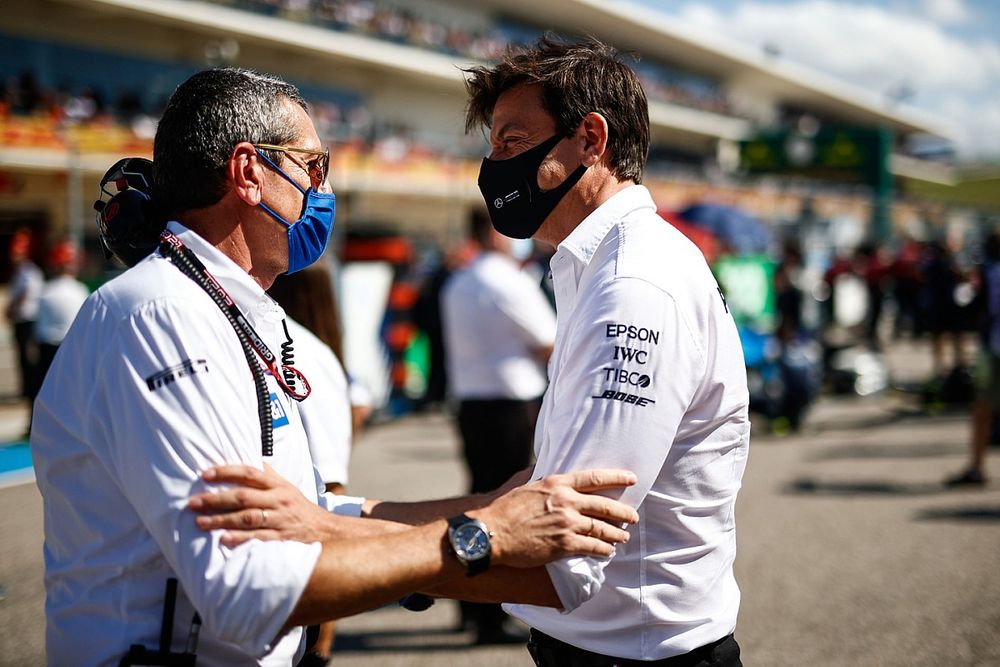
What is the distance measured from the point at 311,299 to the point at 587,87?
1871 mm

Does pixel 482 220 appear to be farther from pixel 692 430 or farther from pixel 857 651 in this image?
pixel 692 430

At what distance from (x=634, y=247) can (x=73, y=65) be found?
2664 centimetres

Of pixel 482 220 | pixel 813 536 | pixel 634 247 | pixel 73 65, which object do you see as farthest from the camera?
pixel 73 65

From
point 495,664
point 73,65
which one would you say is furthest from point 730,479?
point 73,65

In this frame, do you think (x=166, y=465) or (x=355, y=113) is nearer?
(x=166, y=465)

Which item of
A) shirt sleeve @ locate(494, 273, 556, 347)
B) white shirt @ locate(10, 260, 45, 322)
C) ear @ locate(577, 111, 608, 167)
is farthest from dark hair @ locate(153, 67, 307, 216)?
white shirt @ locate(10, 260, 45, 322)

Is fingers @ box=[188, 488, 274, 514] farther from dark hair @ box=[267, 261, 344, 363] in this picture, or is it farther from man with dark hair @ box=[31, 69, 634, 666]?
dark hair @ box=[267, 261, 344, 363]

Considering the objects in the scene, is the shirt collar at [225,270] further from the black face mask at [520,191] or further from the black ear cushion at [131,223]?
the black face mask at [520,191]

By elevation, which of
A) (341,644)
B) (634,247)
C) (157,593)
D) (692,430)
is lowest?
(341,644)

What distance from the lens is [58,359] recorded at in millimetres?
1730

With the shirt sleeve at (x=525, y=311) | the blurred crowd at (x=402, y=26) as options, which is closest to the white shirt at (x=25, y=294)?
the shirt sleeve at (x=525, y=311)

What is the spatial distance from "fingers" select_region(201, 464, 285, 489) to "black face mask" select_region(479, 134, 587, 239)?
3.25ft

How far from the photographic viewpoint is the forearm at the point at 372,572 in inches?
61.7

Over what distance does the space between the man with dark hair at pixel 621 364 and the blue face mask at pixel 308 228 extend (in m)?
0.45
